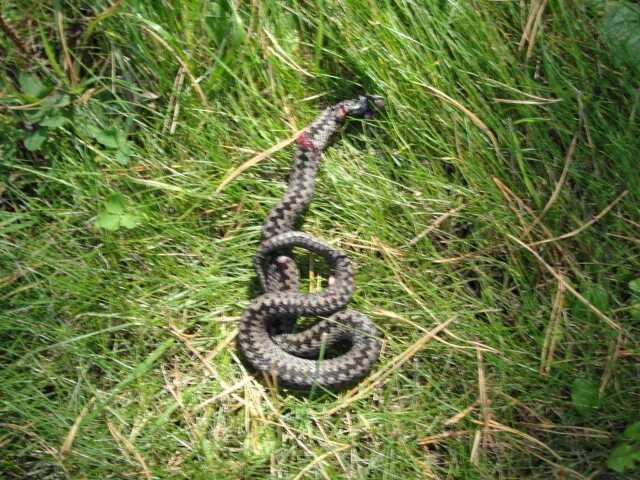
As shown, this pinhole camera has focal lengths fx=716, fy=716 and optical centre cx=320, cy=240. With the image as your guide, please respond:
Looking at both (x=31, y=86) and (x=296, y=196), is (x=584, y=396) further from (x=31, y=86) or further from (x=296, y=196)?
(x=31, y=86)

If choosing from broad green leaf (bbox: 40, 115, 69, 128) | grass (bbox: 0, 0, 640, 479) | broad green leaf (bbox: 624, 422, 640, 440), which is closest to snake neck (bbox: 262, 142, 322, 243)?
grass (bbox: 0, 0, 640, 479)

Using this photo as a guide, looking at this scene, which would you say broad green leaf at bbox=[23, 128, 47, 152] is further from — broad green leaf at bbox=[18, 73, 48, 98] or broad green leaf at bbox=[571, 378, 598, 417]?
broad green leaf at bbox=[571, 378, 598, 417]

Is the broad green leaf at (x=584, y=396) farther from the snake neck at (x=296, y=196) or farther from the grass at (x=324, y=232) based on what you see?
the snake neck at (x=296, y=196)

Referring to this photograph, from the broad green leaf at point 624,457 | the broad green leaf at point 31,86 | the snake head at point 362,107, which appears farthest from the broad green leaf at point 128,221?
the broad green leaf at point 624,457

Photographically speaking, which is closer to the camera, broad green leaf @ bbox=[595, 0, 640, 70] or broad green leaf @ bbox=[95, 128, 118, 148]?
broad green leaf @ bbox=[595, 0, 640, 70]

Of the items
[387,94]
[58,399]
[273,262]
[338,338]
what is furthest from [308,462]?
[387,94]

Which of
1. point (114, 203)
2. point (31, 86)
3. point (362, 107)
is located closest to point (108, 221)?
point (114, 203)

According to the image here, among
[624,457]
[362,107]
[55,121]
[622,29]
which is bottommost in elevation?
[624,457]
